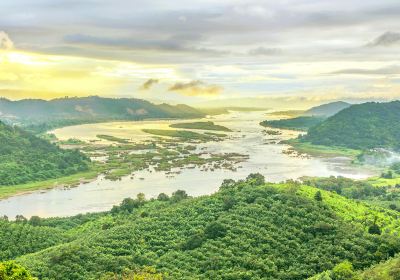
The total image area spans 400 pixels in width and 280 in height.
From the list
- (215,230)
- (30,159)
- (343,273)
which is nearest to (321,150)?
(30,159)

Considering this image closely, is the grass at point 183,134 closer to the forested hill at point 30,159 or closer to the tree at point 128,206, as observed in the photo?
the forested hill at point 30,159

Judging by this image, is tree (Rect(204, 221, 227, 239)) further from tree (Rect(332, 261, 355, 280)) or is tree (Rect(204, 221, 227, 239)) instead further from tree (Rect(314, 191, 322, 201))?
tree (Rect(332, 261, 355, 280))

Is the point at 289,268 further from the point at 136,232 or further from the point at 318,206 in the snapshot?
the point at 136,232

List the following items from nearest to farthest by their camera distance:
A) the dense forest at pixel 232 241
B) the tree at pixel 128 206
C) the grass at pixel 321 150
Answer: the dense forest at pixel 232 241 < the tree at pixel 128 206 < the grass at pixel 321 150

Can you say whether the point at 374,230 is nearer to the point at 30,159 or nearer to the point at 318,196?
the point at 318,196

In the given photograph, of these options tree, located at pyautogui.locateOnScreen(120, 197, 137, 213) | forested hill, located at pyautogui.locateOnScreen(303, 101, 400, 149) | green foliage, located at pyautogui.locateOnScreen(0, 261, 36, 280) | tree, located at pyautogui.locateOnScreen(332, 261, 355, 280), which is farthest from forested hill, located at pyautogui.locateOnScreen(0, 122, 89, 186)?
forested hill, located at pyautogui.locateOnScreen(303, 101, 400, 149)

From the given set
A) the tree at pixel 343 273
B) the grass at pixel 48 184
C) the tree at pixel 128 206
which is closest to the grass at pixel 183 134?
the grass at pixel 48 184
